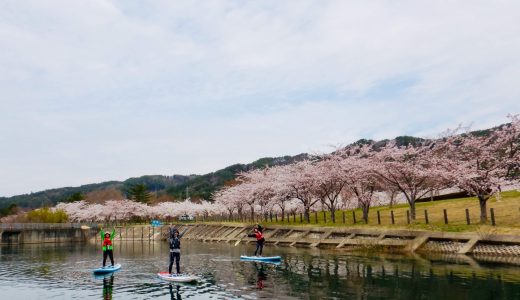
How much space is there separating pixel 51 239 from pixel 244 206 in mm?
41797

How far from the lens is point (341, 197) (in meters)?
80.2

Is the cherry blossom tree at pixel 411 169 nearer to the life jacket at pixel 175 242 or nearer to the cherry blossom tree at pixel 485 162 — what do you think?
the cherry blossom tree at pixel 485 162

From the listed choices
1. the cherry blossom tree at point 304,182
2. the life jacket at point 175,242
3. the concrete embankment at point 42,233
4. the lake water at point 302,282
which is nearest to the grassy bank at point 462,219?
the lake water at point 302,282

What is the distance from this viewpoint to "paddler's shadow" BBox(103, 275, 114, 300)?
1985 centimetres

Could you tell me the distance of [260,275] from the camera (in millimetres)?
25156

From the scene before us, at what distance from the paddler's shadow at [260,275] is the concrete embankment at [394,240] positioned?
12113 mm

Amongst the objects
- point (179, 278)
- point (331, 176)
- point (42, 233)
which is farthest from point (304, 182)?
point (42, 233)

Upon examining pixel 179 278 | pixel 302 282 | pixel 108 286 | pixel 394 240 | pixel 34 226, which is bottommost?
pixel 302 282

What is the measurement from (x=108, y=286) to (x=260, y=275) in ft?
28.0

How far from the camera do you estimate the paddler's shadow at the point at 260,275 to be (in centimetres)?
2147

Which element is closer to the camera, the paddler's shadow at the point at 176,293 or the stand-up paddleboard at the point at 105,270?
the paddler's shadow at the point at 176,293

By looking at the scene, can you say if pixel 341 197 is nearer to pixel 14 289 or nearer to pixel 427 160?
pixel 427 160

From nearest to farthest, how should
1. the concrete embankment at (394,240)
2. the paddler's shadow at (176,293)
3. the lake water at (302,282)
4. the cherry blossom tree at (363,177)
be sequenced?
1. the lake water at (302,282)
2. the paddler's shadow at (176,293)
3. the concrete embankment at (394,240)
4. the cherry blossom tree at (363,177)

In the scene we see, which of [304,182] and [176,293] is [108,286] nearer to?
[176,293]
